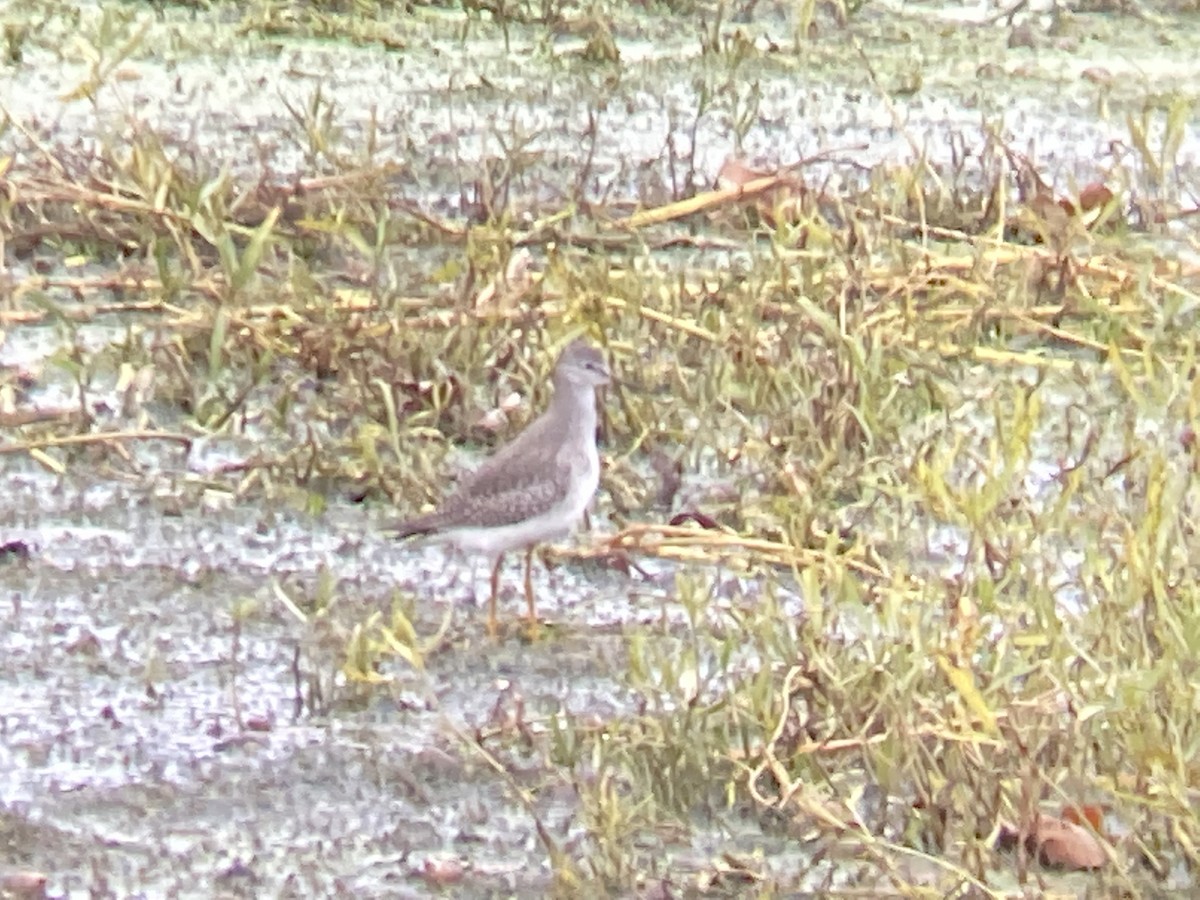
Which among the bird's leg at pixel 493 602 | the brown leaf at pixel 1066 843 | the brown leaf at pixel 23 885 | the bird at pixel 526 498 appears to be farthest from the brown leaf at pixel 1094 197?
the brown leaf at pixel 23 885

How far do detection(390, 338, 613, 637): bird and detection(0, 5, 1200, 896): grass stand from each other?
0.60ft

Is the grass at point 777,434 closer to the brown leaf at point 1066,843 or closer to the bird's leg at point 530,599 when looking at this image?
the brown leaf at point 1066,843

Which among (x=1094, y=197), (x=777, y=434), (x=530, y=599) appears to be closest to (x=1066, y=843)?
(x=530, y=599)

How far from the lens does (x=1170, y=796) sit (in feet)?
12.6

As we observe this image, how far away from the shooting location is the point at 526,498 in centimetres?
516

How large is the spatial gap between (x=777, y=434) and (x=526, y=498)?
86 centimetres

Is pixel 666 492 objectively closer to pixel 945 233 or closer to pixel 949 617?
pixel 949 617

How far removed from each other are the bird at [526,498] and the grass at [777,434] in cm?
18

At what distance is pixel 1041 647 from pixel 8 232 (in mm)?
3302

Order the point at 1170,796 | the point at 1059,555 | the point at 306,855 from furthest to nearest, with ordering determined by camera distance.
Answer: the point at 1059,555
the point at 306,855
the point at 1170,796

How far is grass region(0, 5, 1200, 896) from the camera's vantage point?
4.09m

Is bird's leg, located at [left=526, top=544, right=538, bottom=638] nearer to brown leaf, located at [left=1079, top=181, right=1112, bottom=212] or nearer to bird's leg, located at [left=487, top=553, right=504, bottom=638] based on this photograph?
bird's leg, located at [left=487, top=553, right=504, bottom=638]

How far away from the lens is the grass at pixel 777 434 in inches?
161

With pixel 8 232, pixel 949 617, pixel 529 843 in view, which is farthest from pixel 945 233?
pixel 529 843
